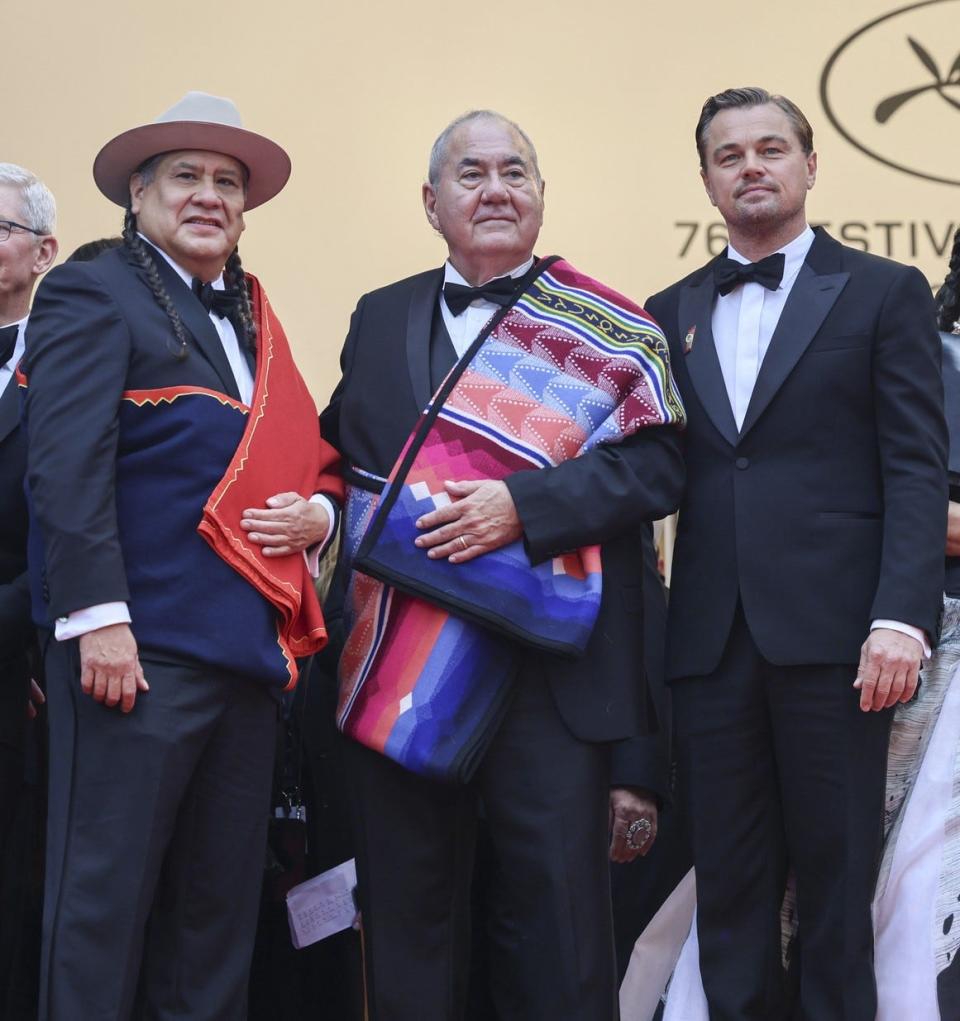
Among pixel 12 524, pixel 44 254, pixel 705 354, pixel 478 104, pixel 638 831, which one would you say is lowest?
pixel 638 831

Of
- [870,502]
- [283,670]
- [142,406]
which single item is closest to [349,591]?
[283,670]

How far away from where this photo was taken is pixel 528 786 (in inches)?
108

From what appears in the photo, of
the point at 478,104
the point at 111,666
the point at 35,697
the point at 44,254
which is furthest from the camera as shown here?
the point at 478,104

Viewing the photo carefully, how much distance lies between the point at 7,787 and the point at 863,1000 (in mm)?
1651

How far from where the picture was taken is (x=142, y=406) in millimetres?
2682

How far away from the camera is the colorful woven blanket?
8.95 ft

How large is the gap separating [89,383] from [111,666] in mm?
483

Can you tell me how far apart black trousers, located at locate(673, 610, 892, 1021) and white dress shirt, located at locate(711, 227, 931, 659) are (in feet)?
1.46

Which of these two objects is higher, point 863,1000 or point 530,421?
point 530,421

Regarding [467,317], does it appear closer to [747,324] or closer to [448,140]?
[448,140]

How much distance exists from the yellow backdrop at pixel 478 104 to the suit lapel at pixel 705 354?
5.99ft

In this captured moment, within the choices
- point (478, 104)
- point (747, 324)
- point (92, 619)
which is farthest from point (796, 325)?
point (478, 104)

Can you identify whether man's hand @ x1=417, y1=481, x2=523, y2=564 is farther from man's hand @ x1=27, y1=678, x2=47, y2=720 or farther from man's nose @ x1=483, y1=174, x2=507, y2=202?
man's hand @ x1=27, y1=678, x2=47, y2=720

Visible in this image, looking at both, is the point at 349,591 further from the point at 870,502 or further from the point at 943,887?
the point at 943,887
